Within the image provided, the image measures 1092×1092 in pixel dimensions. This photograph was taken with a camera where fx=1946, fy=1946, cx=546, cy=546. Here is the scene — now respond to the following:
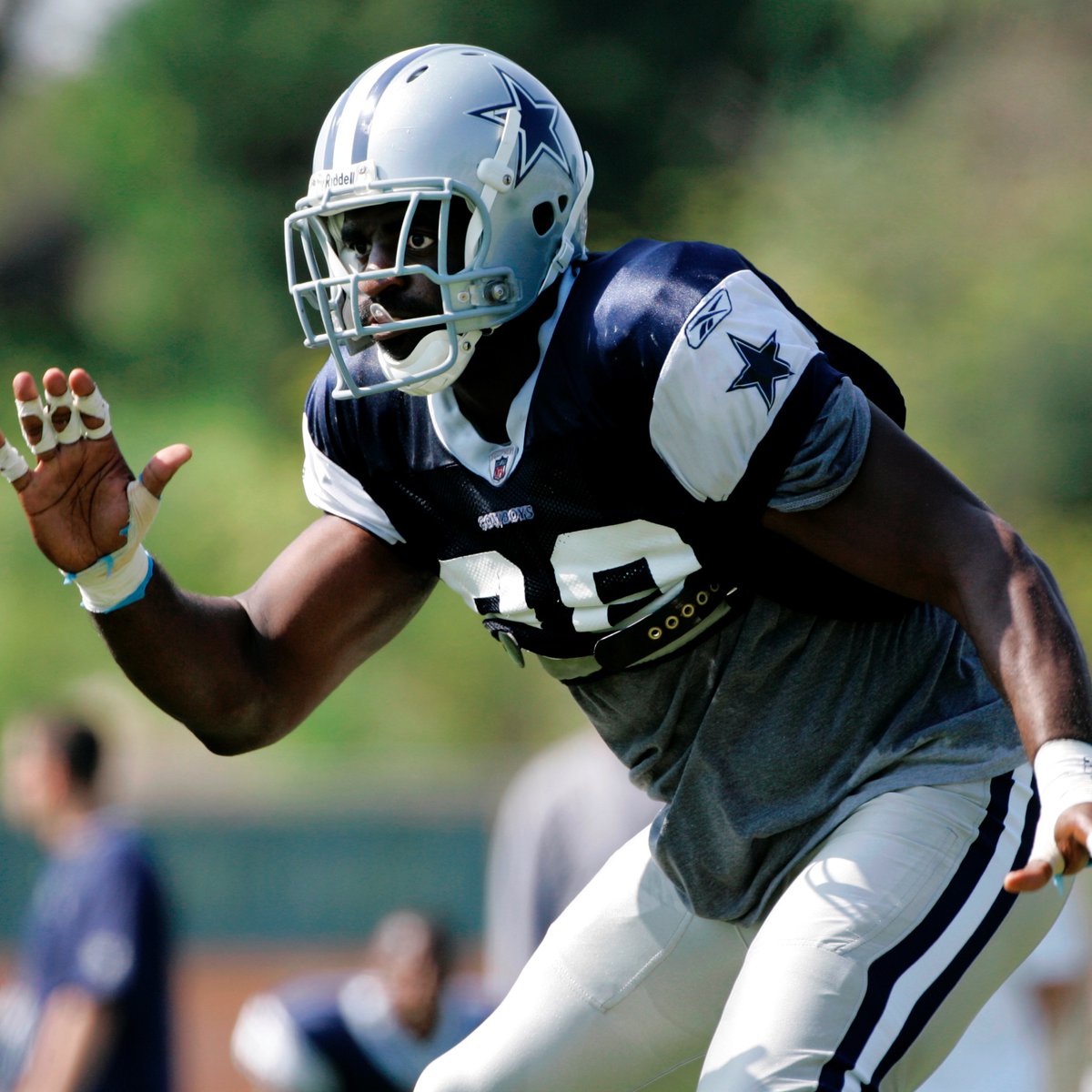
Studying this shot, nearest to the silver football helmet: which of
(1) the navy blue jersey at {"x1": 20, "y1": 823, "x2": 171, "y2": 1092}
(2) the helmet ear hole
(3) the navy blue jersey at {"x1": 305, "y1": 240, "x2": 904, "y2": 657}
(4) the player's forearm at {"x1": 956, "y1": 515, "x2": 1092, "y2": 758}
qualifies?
(2) the helmet ear hole

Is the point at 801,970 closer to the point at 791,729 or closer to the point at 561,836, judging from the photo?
the point at 791,729

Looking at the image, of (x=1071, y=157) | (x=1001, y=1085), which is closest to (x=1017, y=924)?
(x=1001, y=1085)

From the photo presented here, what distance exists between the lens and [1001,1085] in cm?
491

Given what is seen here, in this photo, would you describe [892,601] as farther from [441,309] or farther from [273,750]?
[273,750]

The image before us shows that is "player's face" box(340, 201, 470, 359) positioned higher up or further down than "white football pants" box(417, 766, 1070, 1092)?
higher up

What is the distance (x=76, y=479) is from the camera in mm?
2889

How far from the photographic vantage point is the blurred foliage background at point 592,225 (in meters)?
15.1

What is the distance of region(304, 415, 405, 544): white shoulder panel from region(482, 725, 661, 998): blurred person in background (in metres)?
2.37

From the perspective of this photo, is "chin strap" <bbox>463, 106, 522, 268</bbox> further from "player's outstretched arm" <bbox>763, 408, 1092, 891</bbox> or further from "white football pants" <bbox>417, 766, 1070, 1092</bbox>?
"white football pants" <bbox>417, 766, 1070, 1092</bbox>

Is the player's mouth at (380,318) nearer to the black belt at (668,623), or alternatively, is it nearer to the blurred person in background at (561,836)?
the black belt at (668,623)

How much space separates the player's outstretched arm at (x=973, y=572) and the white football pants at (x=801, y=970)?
0.95 feet

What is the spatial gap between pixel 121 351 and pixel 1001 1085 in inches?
680

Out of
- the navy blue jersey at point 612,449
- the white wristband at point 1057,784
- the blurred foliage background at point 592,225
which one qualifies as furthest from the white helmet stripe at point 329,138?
the blurred foliage background at point 592,225

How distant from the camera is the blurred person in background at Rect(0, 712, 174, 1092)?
5.54 m
